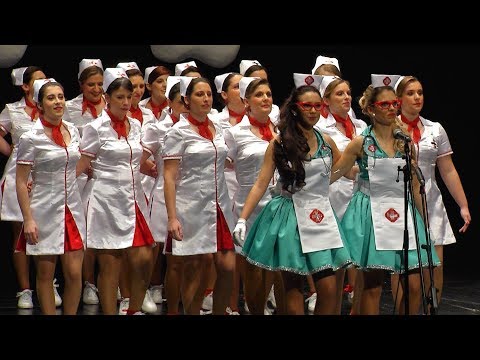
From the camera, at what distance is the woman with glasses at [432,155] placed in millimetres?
7656

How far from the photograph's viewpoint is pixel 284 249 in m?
6.63

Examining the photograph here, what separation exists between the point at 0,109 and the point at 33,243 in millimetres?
2745

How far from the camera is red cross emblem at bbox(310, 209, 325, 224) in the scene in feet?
21.8

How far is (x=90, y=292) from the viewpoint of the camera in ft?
29.2

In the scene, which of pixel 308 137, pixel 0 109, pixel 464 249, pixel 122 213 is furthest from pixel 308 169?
pixel 464 249

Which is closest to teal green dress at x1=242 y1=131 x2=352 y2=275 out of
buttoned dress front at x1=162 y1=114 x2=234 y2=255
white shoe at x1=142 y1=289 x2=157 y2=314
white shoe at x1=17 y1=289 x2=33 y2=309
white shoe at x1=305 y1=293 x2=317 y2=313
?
buttoned dress front at x1=162 y1=114 x2=234 y2=255

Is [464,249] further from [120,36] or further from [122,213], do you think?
[120,36]

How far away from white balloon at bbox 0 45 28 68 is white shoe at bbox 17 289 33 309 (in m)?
1.63

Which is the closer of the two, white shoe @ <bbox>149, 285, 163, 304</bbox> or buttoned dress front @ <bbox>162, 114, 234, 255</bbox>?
buttoned dress front @ <bbox>162, 114, 234, 255</bbox>

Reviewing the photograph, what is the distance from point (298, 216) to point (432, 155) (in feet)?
4.53

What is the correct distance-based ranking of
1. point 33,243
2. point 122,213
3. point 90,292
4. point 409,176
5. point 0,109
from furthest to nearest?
point 0,109 → point 90,292 → point 122,213 → point 33,243 → point 409,176

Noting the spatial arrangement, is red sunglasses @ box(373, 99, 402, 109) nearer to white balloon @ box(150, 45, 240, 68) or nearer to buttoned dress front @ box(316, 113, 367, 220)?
buttoned dress front @ box(316, 113, 367, 220)

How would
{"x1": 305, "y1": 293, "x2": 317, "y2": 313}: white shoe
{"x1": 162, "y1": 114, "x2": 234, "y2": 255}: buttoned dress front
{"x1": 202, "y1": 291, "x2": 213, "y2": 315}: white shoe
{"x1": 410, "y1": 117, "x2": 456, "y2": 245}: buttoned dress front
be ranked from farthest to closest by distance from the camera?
{"x1": 305, "y1": 293, "x2": 317, "y2": 313}: white shoe → {"x1": 202, "y1": 291, "x2": 213, "y2": 315}: white shoe → {"x1": 410, "y1": 117, "x2": 456, "y2": 245}: buttoned dress front → {"x1": 162, "y1": 114, "x2": 234, "y2": 255}: buttoned dress front

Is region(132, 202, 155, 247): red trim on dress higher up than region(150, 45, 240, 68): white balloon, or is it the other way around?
region(150, 45, 240, 68): white balloon
